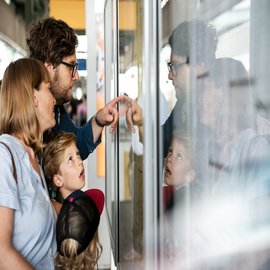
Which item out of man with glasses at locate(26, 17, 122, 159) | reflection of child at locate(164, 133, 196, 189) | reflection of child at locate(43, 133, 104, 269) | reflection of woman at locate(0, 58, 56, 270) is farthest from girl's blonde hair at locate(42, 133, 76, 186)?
reflection of child at locate(164, 133, 196, 189)

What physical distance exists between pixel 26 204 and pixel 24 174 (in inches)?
3.9

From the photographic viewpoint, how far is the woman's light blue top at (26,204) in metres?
1.56

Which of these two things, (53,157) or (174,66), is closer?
(174,66)

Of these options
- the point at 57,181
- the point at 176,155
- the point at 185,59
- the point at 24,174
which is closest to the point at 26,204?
the point at 24,174

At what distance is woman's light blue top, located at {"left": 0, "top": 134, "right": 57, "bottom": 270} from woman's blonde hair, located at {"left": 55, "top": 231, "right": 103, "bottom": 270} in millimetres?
73

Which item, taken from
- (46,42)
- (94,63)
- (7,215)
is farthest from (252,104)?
(94,63)

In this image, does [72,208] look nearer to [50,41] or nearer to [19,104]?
[19,104]

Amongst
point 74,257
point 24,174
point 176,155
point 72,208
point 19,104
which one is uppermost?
point 19,104

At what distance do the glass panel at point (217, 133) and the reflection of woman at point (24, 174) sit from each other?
61 cm

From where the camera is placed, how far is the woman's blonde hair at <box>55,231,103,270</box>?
5.87ft

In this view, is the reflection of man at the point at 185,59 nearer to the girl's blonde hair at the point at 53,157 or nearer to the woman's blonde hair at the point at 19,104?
the woman's blonde hair at the point at 19,104

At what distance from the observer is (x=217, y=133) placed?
3.11 feet

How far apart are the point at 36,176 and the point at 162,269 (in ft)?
2.28

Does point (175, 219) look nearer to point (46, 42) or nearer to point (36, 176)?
point (36, 176)
